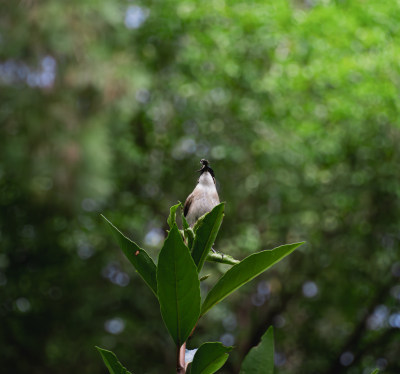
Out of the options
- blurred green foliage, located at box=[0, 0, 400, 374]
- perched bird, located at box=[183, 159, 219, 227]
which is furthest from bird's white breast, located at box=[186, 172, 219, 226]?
blurred green foliage, located at box=[0, 0, 400, 374]

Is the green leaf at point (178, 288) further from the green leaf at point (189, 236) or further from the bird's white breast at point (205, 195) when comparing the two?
the bird's white breast at point (205, 195)

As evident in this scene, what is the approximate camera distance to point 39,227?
31.3ft

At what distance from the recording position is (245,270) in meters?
1.03

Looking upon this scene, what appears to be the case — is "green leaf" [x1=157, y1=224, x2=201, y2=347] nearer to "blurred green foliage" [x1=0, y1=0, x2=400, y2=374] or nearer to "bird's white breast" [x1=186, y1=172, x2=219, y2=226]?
"bird's white breast" [x1=186, y1=172, x2=219, y2=226]

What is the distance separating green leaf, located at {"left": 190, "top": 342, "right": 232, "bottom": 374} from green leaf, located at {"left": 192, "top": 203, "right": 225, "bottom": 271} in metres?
0.17

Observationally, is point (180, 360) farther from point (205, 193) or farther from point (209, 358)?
point (205, 193)

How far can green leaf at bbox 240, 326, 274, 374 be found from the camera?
42.9 inches

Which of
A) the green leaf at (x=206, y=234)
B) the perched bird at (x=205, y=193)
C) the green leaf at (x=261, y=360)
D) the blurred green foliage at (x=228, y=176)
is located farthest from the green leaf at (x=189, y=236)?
the blurred green foliage at (x=228, y=176)

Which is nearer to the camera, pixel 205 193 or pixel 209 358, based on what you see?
pixel 209 358

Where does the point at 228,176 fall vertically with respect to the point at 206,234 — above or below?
below

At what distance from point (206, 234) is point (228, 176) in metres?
8.16

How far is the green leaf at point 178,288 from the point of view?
94 centimetres

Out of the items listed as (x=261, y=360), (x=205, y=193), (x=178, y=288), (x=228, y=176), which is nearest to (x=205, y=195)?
(x=205, y=193)

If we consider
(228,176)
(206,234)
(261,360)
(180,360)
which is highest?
(206,234)
